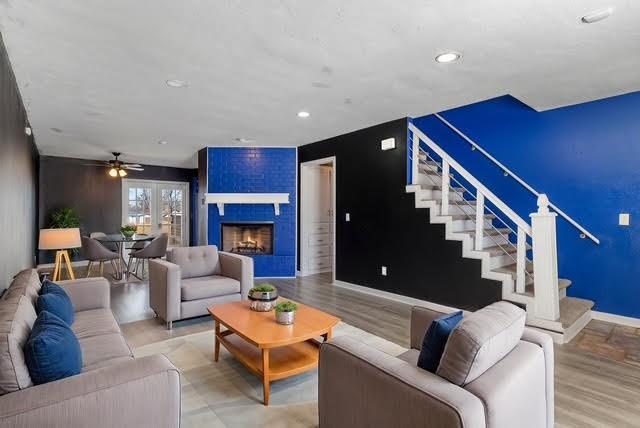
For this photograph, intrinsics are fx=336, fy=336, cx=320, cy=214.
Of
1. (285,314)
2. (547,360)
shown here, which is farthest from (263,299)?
(547,360)

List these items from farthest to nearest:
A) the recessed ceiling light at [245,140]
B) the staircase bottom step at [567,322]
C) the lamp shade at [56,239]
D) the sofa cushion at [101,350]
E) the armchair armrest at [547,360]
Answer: the recessed ceiling light at [245,140] → the lamp shade at [56,239] → the staircase bottom step at [567,322] → the sofa cushion at [101,350] → the armchair armrest at [547,360]

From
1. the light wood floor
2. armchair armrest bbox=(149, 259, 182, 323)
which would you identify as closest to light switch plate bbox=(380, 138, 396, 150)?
the light wood floor

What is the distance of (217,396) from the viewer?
223cm

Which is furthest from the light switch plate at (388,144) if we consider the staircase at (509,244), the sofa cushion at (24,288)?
the sofa cushion at (24,288)

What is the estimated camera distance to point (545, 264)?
323 centimetres

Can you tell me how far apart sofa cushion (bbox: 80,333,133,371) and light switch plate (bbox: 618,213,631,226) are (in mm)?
4750

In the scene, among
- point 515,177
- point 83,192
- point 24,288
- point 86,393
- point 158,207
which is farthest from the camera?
point 158,207

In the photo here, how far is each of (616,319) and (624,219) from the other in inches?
42.9

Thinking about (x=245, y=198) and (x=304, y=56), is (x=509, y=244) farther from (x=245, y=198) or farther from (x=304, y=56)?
(x=245, y=198)

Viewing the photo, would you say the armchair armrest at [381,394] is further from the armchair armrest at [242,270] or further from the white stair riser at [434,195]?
the white stair riser at [434,195]

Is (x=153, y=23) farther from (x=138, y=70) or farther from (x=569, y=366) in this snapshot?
(x=569, y=366)

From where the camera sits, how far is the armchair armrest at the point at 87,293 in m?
2.76

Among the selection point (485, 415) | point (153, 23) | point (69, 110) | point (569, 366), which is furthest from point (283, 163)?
point (485, 415)

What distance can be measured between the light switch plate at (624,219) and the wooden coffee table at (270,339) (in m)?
3.41
